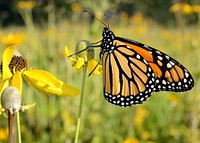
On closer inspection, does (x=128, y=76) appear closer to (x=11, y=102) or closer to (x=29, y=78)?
(x=29, y=78)

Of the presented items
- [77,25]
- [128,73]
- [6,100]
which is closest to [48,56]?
[77,25]

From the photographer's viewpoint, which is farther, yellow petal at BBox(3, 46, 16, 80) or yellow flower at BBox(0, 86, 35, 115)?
yellow petal at BBox(3, 46, 16, 80)

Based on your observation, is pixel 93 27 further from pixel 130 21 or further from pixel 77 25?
pixel 130 21

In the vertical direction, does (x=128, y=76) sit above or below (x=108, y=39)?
below

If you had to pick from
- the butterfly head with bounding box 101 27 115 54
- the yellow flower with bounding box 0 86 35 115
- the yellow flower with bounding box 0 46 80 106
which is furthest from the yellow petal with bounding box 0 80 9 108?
the butterfly head with bounding box 101 27 115 54

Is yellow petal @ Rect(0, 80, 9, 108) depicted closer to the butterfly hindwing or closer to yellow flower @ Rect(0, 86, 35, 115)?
yellow flower @ Rect(0, 86, 35, 115)

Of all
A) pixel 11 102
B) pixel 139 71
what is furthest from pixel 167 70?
pixel 11 102

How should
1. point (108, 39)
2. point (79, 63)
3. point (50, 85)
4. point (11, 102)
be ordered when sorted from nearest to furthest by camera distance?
point (11, 102) → point (50, 85) → point (79, 63) → point (108, 39)
